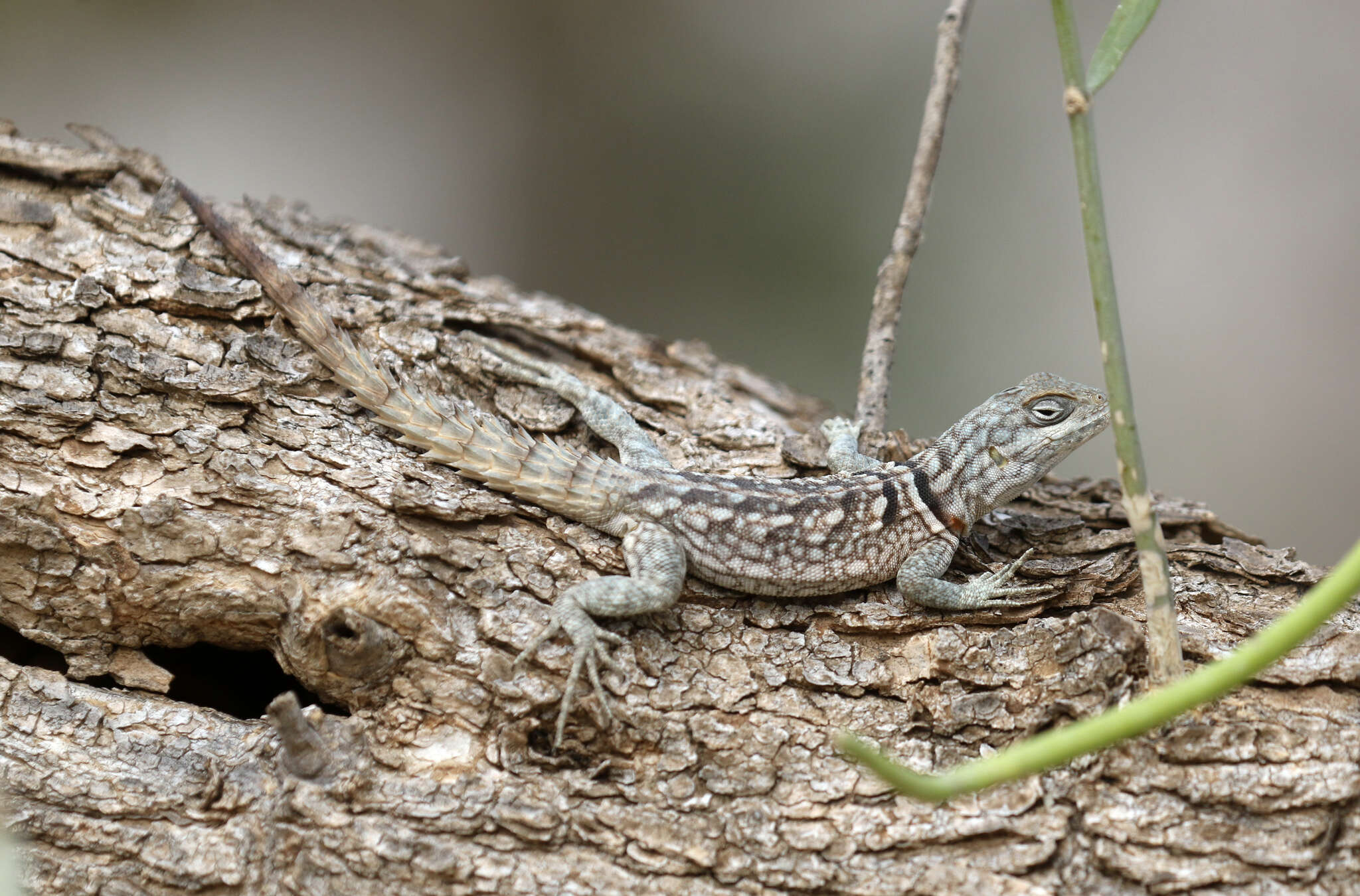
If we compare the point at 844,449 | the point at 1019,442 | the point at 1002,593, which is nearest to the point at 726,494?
the point at 844,449

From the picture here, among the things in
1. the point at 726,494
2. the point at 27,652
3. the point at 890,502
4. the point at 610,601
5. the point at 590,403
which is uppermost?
the point at 590,403

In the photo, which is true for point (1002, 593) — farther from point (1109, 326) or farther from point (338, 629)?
point (338, 629)

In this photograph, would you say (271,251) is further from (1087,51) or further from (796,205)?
(1087,51)

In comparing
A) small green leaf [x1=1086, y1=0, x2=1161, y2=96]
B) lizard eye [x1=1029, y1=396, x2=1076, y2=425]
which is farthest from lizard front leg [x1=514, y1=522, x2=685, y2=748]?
small green leaf [x1=1086, y1=0, x2=1161, y2=96]

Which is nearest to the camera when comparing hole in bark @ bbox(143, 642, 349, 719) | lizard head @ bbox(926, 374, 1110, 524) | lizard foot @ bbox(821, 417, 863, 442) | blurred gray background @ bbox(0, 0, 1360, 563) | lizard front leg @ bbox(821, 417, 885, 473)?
hole in bark @ bbox(143, 642, 349, 719)

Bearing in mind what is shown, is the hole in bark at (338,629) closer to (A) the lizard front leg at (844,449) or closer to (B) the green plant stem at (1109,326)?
(A) the lizard front leg at (844,449)

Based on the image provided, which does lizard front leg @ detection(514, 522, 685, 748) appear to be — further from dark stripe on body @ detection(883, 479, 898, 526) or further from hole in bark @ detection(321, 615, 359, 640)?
dark stripe on body @ detection(883, 479, 898, 526)
